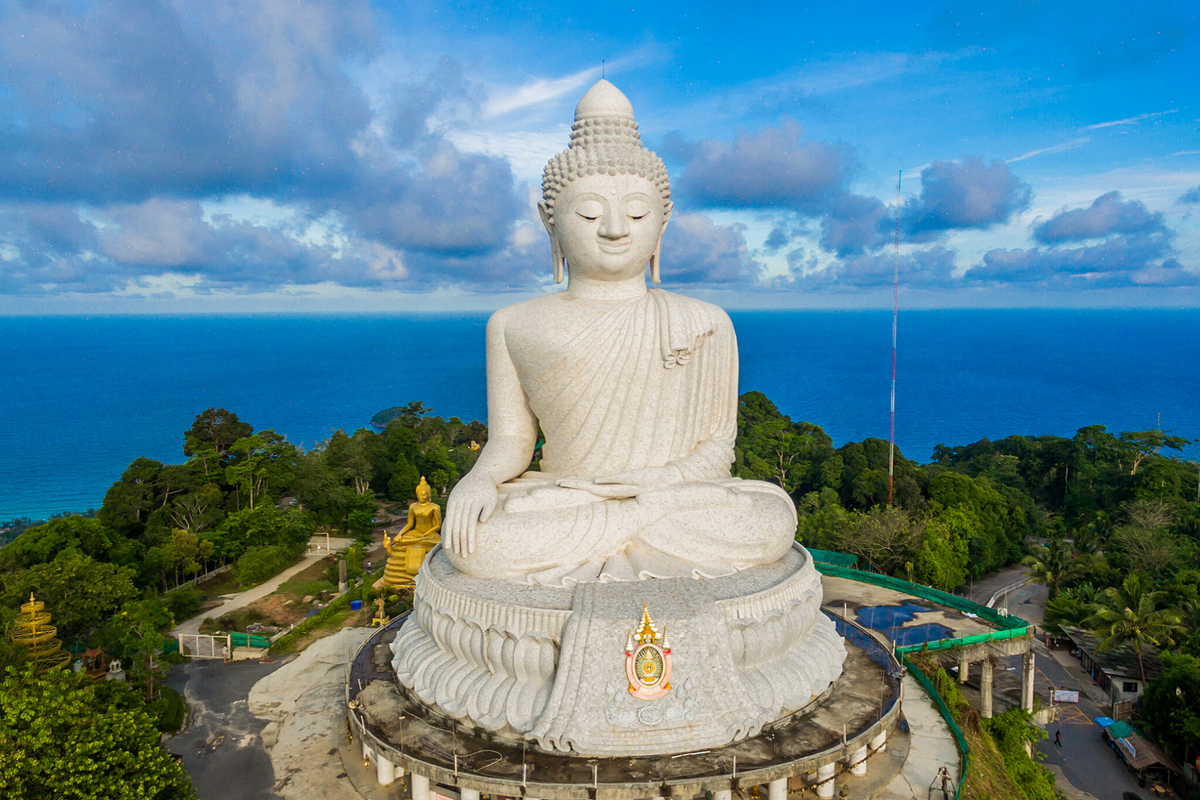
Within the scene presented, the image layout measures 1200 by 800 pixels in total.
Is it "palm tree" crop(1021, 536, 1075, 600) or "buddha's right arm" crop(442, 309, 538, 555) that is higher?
"buddha's right arm" crop(442, 309, 538, 555)

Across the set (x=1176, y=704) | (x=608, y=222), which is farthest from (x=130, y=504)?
(x=1176, y=704)

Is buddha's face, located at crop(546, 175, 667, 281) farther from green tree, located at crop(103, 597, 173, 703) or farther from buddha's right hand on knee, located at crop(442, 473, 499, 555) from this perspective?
green tree, located at crop(103, 597, 173, 703)

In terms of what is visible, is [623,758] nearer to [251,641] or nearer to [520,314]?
[520,314]

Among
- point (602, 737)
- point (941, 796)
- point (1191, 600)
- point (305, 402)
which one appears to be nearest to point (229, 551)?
point (602, 737)

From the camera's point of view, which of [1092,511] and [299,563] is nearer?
[299,563]

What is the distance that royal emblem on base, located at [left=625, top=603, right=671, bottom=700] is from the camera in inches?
271

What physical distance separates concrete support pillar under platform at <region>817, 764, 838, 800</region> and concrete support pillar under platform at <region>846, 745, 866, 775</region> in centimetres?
38

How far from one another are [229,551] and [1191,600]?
21.7 m

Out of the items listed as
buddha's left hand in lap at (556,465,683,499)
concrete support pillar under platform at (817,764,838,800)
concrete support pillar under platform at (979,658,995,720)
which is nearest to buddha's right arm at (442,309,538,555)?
buddha's left hand in lap at (556,465,683,499)

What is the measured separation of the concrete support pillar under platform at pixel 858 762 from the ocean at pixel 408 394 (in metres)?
35.7

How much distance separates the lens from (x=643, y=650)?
688 cm

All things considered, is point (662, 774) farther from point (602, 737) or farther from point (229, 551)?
point (229, 551)

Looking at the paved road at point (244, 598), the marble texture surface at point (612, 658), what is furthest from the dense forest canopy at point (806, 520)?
the marble texture surface at point (612, 658)

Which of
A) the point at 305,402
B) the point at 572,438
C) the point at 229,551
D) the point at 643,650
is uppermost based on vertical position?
the point at 572,438
